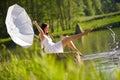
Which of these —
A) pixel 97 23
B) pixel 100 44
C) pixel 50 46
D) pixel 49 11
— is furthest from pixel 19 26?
pixel 97 23

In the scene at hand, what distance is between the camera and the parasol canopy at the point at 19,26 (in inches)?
414

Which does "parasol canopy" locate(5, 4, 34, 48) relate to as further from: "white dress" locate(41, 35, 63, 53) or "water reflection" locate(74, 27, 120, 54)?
"water reflection" locate(74, 27, 120, 54)

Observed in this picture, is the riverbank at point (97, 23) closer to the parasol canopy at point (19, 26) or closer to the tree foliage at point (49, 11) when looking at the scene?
the tree foliage at point (49, 11)

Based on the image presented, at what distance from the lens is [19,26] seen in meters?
10.9

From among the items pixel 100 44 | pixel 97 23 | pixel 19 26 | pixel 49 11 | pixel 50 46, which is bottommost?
pixel 97 23

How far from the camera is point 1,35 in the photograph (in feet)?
241

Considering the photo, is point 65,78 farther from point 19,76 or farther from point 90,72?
point 19,76

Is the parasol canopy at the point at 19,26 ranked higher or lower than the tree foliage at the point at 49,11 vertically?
higher

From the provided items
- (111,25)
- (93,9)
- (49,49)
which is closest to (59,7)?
(111,25)

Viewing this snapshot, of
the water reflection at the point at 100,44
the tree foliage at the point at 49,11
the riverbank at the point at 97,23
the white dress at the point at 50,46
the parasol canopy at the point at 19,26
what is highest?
the parasol canopy at the point at 19,26

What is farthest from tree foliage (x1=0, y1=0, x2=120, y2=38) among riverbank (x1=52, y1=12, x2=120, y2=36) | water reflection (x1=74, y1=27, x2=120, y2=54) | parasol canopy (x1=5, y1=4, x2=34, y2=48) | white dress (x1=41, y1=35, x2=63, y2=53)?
parasol canopy (x1=5, y1=4, x2=34, y2=48)

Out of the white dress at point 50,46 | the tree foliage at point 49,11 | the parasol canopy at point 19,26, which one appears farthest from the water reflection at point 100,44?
the tree foliage at point 49,11

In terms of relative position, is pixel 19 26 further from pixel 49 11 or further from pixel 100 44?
pixel 49 11

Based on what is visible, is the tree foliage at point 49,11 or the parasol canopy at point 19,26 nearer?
the parasol canopy at point 19,26
